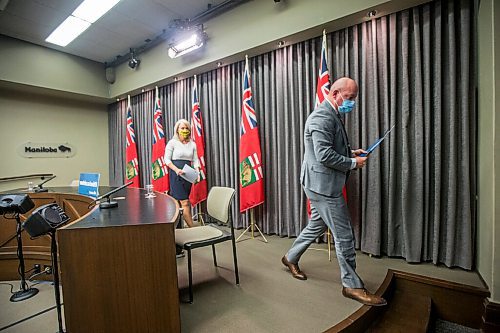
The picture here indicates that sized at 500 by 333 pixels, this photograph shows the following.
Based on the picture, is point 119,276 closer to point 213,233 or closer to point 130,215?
point 130,215

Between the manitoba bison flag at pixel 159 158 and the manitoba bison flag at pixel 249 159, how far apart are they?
159cm

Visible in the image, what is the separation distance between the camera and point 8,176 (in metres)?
4.26

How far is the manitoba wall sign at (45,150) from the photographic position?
14.5 feet

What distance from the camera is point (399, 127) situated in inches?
90.5

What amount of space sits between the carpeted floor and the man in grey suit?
163 mm

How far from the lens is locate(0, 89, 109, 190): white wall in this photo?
168 inches

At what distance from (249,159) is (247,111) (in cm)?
59

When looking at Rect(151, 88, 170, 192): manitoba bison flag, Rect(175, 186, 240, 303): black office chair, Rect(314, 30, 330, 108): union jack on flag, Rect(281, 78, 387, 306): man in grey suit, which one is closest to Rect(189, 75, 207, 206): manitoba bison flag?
Rect(151, 88, 170, 192): manitoba bison flag

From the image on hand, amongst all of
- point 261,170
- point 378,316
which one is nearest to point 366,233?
point 378,316

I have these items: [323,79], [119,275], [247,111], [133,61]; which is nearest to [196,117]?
[247,111]

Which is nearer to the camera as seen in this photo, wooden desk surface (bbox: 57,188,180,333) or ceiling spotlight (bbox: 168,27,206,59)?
wooden desk surface (bbox: 57,188,180,333)

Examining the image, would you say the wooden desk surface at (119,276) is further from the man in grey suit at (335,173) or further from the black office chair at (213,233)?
the man in grey suit at (335,173)

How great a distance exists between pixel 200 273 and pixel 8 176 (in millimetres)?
4256

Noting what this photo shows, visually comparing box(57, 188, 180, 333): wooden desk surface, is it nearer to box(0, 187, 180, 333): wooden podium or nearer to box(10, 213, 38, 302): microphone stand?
box(0, 187, 180, 333): wooden podium
